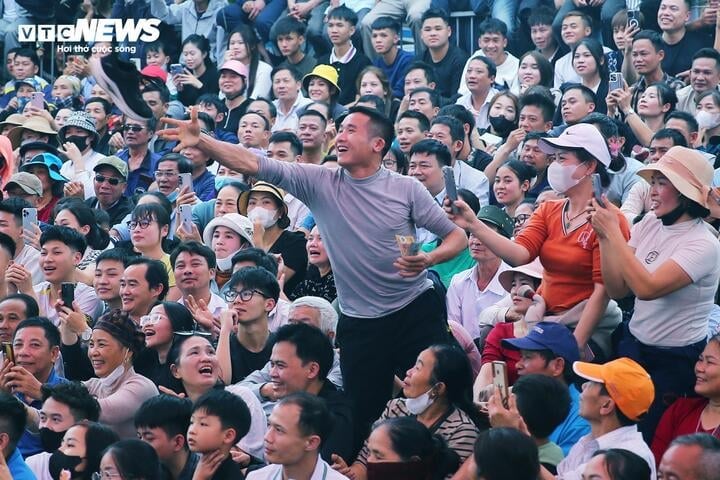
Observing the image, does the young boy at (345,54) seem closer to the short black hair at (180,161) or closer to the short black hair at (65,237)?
the short black hair at (180,161)

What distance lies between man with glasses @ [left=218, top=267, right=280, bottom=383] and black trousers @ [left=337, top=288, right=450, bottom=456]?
0.90 m

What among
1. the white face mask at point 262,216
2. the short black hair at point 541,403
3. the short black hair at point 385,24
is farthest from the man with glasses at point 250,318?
the short black hair at point 385,24

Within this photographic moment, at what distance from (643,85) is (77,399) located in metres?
Result: 5.74

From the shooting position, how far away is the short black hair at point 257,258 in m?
8.39

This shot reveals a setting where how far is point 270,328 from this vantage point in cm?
800

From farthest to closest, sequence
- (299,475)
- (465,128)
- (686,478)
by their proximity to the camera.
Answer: (465,128) < (299,475) < (686,478)

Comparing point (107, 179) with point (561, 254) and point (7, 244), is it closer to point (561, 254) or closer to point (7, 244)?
point (7, 244)

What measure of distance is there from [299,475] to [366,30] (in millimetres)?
8245

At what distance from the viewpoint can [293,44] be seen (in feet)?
46.2

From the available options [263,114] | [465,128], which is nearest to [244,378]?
[465,128]

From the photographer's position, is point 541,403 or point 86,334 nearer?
point 541,403

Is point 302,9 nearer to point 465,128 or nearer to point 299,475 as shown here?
point 465,128

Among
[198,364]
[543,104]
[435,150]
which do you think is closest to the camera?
[198,364]

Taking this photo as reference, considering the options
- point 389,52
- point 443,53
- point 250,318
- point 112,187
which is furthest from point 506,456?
point 389,52
